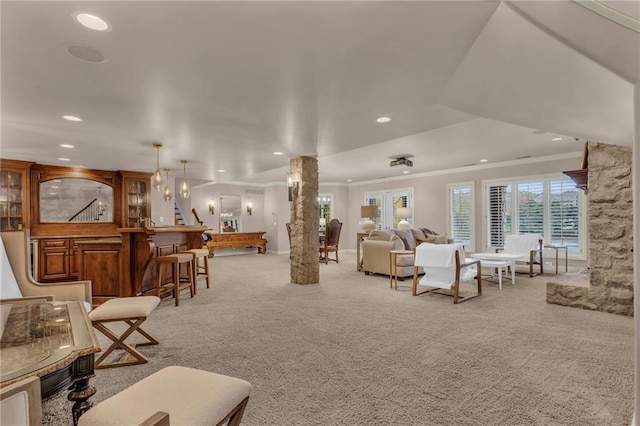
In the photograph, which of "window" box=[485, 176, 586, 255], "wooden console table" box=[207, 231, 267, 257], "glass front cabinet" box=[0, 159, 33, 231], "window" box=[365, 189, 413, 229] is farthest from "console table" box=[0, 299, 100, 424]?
"window" box=[365, 189, 413, 229]

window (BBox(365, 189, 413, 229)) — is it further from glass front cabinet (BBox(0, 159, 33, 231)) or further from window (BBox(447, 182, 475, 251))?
glass front cabinet (BBox(0, 159, 33, 231))

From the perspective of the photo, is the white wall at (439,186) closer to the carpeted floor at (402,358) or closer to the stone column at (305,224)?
the carpeted floor at (402,358)

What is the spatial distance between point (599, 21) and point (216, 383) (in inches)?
86.1

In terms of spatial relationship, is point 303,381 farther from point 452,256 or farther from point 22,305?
point 452,256

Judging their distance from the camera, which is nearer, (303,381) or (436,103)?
(303,381)

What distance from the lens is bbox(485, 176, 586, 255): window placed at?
6.68m

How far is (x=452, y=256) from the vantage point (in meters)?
4.32

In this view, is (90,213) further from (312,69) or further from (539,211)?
(539,211)

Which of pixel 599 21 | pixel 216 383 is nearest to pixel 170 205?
pixel 216 383

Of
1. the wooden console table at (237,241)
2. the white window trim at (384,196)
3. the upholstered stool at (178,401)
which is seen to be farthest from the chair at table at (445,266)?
the wooden console table at (237,241)

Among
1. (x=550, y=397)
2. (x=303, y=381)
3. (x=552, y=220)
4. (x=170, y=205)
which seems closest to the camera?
A: (x=550, y=397)

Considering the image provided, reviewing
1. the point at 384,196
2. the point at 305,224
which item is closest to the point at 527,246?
the point at 305,224

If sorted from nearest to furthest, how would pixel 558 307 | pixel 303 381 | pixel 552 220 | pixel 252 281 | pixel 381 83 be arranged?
1. pixel 303 381
2. pixel 381 83
3. pixel 558 307
4. pixel 252 281
5. pixel 552 220

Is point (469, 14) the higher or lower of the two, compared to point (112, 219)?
higher
